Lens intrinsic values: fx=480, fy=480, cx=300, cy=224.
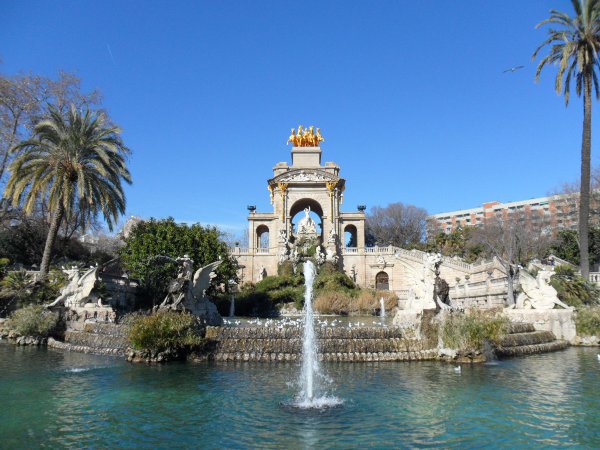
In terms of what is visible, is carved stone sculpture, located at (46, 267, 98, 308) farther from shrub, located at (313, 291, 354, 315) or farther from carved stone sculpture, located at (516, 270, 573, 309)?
shrub, located at (313, 291, 354, 315)

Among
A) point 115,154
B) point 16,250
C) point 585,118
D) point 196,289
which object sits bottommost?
point 196,289

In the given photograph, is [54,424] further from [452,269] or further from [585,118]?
[452,269]

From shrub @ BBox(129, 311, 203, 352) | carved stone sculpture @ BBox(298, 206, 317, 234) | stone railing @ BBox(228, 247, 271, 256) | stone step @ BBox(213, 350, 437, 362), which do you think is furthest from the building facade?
shrub @ BBox(129, 311, 203, 352)

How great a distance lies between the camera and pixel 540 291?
17516 millimetres

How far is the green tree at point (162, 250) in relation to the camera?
26.9 meters

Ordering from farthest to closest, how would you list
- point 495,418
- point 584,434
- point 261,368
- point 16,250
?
point 16,250
point 261,368
point 495,418
point 584,434

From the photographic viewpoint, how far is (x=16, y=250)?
31.8 metres

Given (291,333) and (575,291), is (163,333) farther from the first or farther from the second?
(575,291)

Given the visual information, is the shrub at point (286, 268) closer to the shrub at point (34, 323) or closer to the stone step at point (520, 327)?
the shrub at point (34, 323)

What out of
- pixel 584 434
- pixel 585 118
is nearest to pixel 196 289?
pixel 584 434

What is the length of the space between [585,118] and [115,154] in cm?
2339

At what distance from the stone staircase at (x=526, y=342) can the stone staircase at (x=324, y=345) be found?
2.48 metres

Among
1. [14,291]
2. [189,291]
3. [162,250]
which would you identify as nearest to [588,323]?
[189,291]

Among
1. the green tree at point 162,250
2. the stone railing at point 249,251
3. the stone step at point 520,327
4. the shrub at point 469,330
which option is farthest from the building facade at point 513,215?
the shrub at point 469,330
